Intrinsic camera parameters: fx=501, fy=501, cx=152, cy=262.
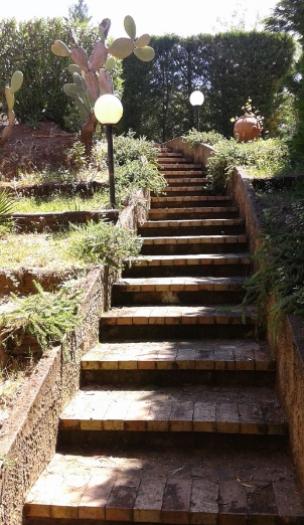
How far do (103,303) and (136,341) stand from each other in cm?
43

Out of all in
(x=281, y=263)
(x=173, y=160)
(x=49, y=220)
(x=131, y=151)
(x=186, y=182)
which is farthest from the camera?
(x=173, y=160)

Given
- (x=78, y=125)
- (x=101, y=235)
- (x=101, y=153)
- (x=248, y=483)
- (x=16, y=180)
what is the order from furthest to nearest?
(x=78, y=125), (x=101, y=153), (x=16, y=180), (x=101, y=235), (x=248, y=483)

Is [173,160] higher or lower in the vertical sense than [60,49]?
lower

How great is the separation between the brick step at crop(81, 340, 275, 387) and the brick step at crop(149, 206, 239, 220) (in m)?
2.66

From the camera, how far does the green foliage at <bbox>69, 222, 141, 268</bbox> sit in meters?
4.30

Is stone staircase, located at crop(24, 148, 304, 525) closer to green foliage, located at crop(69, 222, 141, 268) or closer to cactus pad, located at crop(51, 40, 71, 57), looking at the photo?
green foliage, located at crop(69, 222, 141, 268)

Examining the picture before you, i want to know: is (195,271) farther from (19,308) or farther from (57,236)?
(19,308)

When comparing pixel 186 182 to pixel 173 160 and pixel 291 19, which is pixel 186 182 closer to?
pixel 173 160

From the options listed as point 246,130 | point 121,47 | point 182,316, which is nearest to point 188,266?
point 182,316

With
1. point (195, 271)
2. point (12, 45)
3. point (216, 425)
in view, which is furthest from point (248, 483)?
point (12, 45)

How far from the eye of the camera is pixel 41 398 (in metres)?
2.71

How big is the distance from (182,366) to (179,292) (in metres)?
1.06

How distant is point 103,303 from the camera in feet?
13.4

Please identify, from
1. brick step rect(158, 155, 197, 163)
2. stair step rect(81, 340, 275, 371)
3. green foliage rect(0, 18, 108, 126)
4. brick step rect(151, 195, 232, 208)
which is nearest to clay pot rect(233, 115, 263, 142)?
brick step rect(158, 155, 197, 163)
